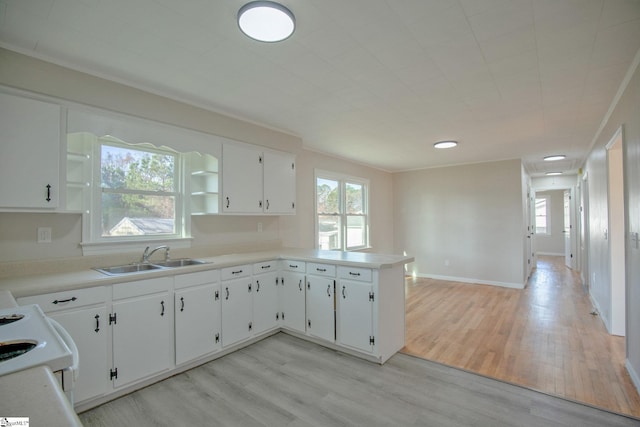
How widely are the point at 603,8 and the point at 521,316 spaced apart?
3.69m

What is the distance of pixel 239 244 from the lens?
3.80m

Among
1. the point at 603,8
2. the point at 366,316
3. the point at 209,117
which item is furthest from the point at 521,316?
the point at 209,117

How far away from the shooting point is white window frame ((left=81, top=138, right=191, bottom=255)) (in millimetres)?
2670

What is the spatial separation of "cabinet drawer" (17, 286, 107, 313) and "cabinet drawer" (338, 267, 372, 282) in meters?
1.93

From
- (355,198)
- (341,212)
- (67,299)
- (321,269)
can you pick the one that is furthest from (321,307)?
(355,198)

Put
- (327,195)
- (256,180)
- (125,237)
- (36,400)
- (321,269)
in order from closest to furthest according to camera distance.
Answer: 1. (36,400)
2. (125,237)
3. (321,269)
4. (256,180)
5. (327,195)

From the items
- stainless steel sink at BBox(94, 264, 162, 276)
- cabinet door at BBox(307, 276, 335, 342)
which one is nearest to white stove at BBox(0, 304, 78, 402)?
stainless steel sink at BBox(94, 264, 162, 276)

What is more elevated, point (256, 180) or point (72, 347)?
point (256, 180)

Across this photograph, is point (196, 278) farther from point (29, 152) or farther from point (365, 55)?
point (365, 55)

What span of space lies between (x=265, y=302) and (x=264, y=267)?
1.24 ft

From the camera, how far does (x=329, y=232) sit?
566 centimetres

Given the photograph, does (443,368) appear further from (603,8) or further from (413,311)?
(603,8)

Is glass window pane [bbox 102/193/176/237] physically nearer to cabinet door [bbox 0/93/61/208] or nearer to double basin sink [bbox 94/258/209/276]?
double basin sink [bbox 94/258/209/276]

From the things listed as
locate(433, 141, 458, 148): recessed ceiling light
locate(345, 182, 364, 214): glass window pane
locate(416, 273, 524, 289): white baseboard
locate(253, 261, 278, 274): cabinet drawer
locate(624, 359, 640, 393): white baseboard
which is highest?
locate(433, 141, 458, 148): recessed ceiling light
